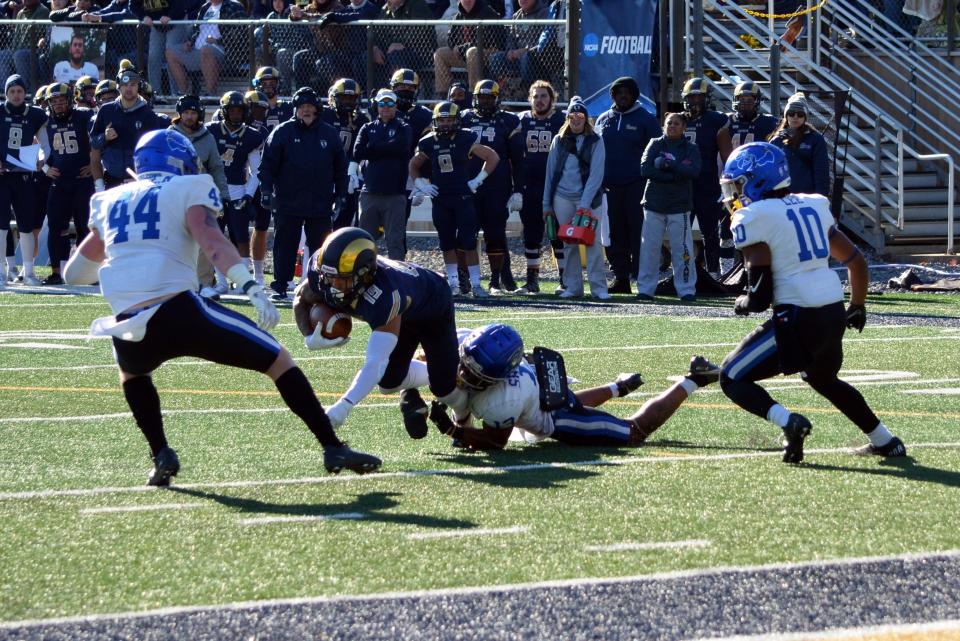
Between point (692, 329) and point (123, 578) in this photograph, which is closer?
point (123, 578)

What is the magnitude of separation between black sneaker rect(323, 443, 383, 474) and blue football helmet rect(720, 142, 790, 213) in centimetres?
195

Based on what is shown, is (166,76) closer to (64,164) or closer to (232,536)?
(64,164)

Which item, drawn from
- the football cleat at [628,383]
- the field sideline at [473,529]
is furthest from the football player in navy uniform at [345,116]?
the football cleat at [628,383]

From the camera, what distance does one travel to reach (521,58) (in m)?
16.8

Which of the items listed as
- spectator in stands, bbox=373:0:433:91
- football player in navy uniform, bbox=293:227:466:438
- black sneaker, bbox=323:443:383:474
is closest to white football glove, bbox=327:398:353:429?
football player in navy uniform, bbox=293:227:466:438

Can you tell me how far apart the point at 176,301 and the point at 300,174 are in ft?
25.4

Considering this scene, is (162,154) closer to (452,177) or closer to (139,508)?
(139,508)

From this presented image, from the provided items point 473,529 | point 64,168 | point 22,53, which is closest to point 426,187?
point 64,168

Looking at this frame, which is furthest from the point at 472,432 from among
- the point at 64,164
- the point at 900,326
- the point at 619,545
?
the point at 64,164

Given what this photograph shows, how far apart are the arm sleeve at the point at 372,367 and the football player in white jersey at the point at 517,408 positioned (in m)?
0.54

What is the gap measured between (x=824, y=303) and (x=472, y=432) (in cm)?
171

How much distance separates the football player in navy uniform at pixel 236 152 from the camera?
14.8 m

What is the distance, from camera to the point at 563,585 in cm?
457

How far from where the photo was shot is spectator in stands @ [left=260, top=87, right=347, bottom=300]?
1372 cm
